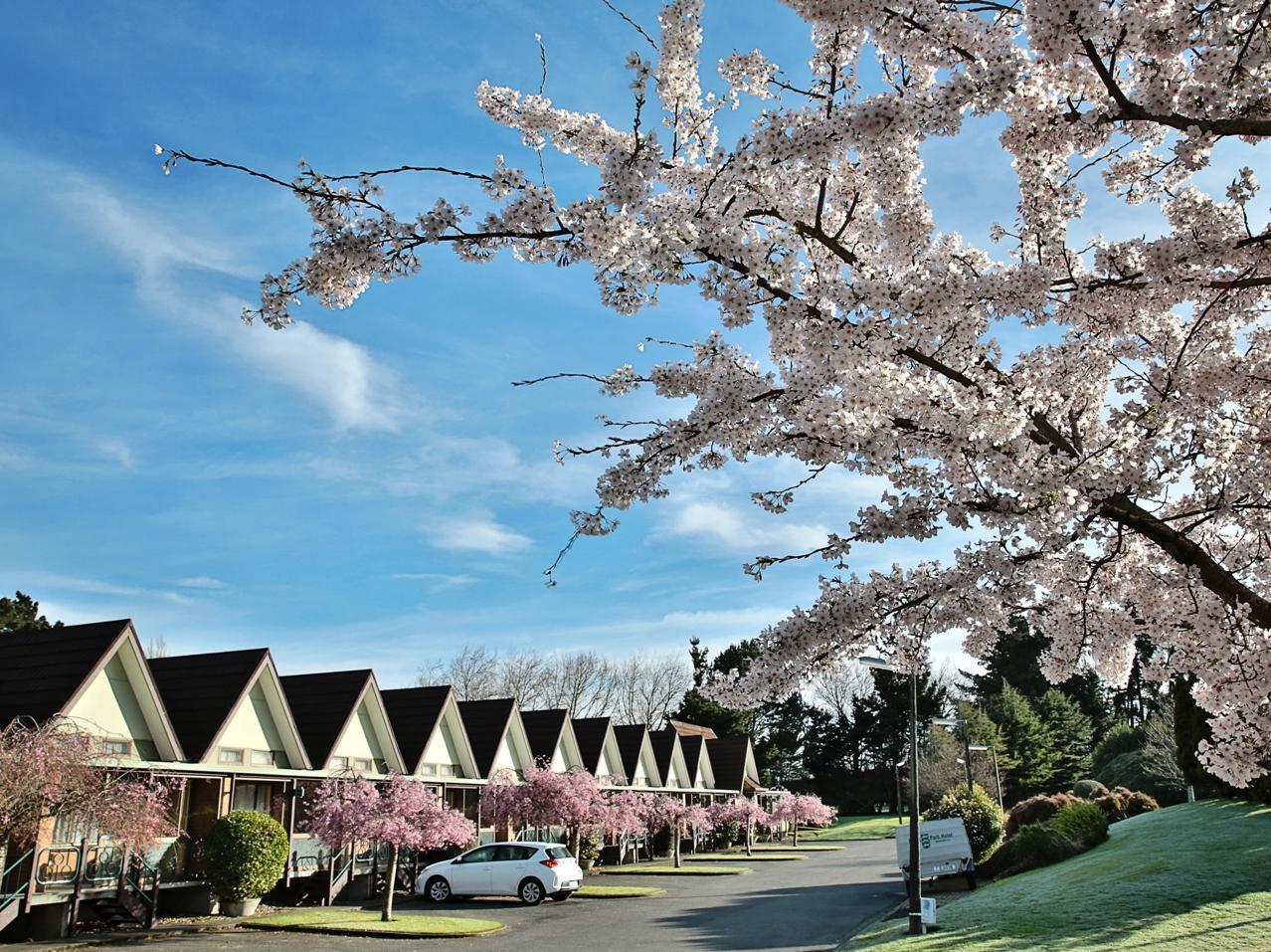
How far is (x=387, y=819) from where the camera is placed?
768 inches

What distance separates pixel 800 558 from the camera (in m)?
5.97

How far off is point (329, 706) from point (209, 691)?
4.17 meters

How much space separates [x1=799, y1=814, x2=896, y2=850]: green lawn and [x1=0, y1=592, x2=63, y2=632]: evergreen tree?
39301 millimetres

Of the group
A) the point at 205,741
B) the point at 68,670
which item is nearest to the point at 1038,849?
the point at 205,741

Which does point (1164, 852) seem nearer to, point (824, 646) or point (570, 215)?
point (824, 646)

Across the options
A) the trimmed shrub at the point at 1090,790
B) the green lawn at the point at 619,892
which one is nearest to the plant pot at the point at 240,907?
the green lawn at the point at 619,892

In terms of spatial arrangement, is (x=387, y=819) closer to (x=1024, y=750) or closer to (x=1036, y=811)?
(x=1036, y=811)

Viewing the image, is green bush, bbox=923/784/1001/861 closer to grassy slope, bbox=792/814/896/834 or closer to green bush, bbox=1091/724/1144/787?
green bush, bbox=1091/724/1144/787

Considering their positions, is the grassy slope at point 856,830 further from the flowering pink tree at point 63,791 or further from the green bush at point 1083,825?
the flowering pink tree at point 63,791

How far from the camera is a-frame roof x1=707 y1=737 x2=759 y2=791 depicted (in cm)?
4984

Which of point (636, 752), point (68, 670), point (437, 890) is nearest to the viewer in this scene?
point (68, 670)

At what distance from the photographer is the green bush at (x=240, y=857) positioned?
61.9 ft

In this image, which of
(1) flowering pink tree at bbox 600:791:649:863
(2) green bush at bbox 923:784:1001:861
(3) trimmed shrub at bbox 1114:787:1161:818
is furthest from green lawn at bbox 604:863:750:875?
(3) trimmed shrub at bbox 1114:787:1161:818

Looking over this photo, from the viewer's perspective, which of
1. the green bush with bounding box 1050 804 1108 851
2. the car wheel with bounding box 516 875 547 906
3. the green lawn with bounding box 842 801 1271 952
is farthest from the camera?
the green bush with bounding box 1050 804 1108 851
